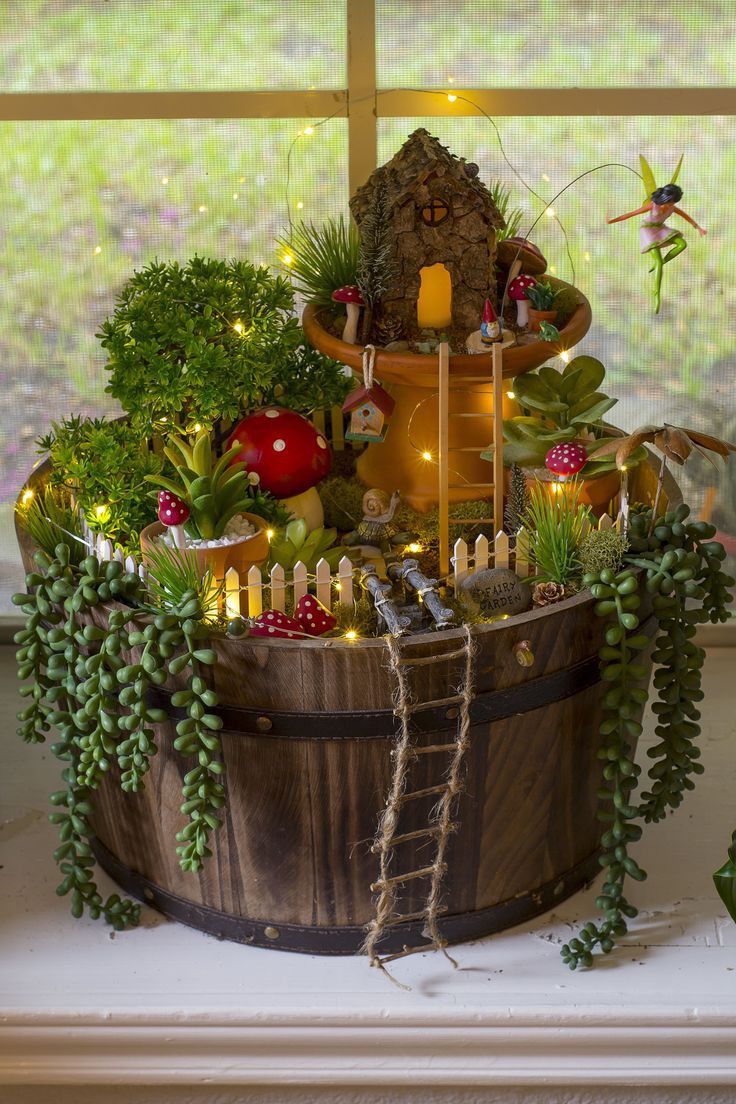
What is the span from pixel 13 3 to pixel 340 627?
1.16m

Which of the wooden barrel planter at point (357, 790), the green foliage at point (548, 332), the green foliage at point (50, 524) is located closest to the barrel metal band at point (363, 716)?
the wooden barrel planter at point (357, 790)

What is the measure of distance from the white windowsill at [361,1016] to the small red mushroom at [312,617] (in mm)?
387

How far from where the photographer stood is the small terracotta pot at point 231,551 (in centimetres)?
143

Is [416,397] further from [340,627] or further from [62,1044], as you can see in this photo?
[62,1044]

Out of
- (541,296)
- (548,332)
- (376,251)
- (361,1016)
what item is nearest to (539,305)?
(541,296)

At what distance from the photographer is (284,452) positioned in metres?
1.64

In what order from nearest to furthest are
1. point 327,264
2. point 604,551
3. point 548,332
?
point 604,551 < point 548,332 < point 327,264

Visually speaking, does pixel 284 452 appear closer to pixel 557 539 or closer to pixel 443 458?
pixel 443 458

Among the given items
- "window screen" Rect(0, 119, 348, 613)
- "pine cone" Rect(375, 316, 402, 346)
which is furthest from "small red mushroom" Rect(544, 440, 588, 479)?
"window screen" Rect(0, 119, 348, 613)

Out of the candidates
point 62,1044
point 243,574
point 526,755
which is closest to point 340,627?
point 243,574

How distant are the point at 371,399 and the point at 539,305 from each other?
29 cm

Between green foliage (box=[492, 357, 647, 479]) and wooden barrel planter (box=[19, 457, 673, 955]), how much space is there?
0.95 ft

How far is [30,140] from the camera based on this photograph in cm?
197

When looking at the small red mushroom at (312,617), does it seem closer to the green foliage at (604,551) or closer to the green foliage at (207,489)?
the green foliage at (207,489)
